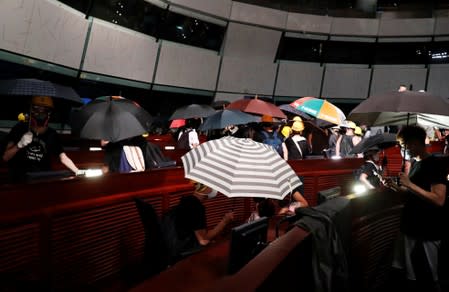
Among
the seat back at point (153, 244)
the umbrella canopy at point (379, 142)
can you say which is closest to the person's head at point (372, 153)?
the umbrella canopy at point (379, 142)

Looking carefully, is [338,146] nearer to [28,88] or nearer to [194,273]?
[28,88]

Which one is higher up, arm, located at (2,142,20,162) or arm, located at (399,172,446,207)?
arm, located at (399,172,446,207)

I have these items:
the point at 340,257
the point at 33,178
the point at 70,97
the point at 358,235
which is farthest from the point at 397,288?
the point at 70,97

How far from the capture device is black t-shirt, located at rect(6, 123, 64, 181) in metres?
3.39

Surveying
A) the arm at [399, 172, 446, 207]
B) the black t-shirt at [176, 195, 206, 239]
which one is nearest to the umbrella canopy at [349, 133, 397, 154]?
the arm at [399, 172, 446, 207]

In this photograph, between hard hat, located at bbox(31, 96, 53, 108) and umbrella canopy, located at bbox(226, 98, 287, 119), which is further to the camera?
umbrella canopy, located at bbox(226, 98, 287, 119)

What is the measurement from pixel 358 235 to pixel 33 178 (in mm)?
2884

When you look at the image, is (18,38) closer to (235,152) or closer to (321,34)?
(235,152)

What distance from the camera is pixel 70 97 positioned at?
5.08 meters

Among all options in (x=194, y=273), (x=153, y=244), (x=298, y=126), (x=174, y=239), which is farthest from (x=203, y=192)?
(x=298, y=126)

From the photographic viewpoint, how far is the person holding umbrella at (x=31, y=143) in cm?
333

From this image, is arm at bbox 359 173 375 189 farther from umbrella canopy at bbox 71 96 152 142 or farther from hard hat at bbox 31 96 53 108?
hard hat at bbox 31 96 53 108

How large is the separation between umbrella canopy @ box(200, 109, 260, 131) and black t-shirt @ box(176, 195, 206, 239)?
352cm

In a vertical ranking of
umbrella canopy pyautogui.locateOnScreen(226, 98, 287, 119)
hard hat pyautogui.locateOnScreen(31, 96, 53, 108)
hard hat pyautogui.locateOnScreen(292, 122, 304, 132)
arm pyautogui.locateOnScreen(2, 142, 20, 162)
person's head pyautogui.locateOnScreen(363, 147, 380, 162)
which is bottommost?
arm pyautogui.locateOnScreen(2, 142, 20, 162)
